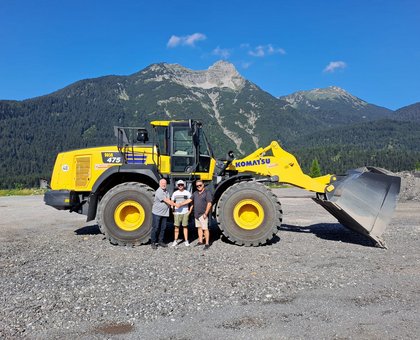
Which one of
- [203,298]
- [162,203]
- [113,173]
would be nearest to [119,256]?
[162,203]

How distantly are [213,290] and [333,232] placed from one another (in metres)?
6.18

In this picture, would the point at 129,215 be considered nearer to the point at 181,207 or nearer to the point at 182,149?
the point at 181,207

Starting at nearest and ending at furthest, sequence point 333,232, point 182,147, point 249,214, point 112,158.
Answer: point 249,214, point 182,147, point 112,158, point 333,232

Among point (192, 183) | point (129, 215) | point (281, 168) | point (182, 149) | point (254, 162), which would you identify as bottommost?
point (129, 215)

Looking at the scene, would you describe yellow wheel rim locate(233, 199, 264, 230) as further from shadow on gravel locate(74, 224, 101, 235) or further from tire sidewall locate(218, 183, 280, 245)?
shadow on gravel locate(74, 224, 101, 235)

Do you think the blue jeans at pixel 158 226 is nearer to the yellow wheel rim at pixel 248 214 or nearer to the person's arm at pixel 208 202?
the person's arm at pixel 208 202

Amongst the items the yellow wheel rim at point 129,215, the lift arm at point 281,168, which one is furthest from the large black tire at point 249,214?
the yellow wheel rim at point 129,215

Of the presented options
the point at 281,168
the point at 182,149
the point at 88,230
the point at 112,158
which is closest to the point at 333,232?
the point at 281,168

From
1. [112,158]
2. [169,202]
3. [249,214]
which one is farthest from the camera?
[112,158]

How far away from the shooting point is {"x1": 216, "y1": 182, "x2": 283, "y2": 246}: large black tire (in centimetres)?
898

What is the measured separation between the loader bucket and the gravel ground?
550 millimetres

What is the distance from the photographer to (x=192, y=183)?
9.78m

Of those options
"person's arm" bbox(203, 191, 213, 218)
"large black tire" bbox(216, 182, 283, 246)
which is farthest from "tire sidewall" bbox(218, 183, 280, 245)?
"person's arm" bbox(203, 191, 213, 218)

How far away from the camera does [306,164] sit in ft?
469
